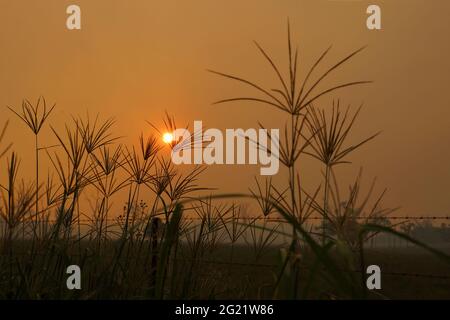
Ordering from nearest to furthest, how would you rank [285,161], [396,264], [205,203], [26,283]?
1. [285,161]
2. [26,283]
3. [205,203]
4. [396,264]

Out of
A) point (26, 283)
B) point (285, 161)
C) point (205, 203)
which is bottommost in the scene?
point (26, 283)

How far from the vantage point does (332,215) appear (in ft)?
6.58

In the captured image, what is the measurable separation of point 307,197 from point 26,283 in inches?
48.7

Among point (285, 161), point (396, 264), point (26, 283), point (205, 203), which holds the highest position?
point (285, 161)

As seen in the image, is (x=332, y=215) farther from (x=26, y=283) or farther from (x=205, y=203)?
(x=205, y=203)

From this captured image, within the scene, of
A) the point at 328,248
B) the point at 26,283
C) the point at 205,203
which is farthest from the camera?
the point at 205,203

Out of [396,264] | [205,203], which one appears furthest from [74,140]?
[396,264]

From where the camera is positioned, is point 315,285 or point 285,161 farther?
point 285,161

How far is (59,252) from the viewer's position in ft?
9.39
